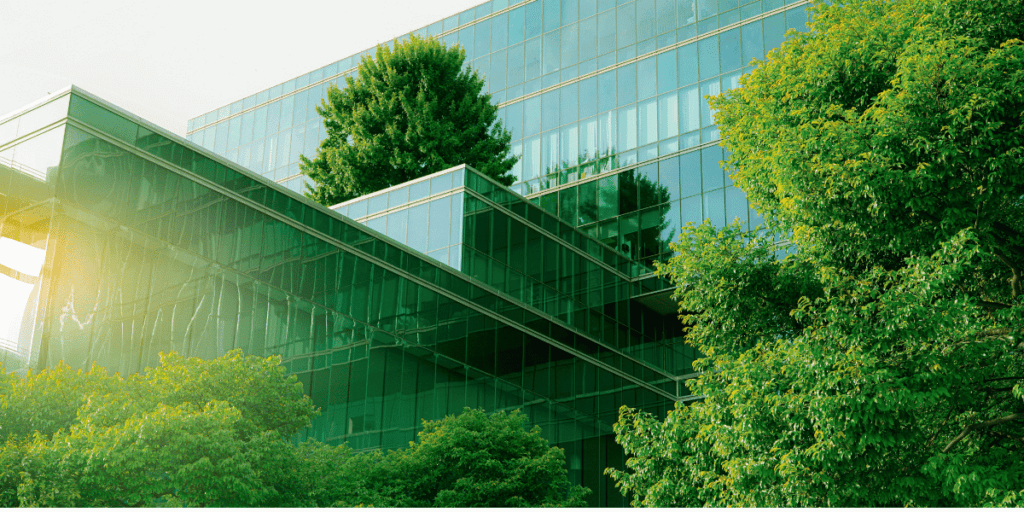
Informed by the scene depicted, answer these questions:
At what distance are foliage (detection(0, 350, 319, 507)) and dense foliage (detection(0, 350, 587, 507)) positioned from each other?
19 millimetres

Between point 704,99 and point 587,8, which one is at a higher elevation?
point 587,8

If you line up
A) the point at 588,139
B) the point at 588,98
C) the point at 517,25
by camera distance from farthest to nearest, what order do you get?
the point at 517,25
the point at 588,98
the point at 588,139

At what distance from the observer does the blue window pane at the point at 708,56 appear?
38.4 metres

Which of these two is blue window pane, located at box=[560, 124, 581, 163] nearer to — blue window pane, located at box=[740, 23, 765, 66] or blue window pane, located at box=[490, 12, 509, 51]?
blue window pane, located at box=[490, 12, 509, 51]

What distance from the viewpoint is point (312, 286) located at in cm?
2333

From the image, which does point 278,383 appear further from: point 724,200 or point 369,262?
point 724,200

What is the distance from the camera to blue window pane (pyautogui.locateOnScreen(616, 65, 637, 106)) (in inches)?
1585

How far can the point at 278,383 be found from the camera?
18203 mm

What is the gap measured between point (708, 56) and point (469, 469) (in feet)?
76.1

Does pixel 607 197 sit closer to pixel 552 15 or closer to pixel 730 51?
pixel 730 51

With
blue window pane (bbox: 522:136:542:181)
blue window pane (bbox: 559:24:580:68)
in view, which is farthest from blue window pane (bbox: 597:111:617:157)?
blue window pane (bbox: 559:24:580:68)

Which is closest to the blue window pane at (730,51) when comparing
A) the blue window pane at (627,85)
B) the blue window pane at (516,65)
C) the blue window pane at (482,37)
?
the blue window pane at (627,85)

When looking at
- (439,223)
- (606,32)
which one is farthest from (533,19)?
(439,223)

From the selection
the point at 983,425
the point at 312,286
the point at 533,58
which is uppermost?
the point at 533,58
